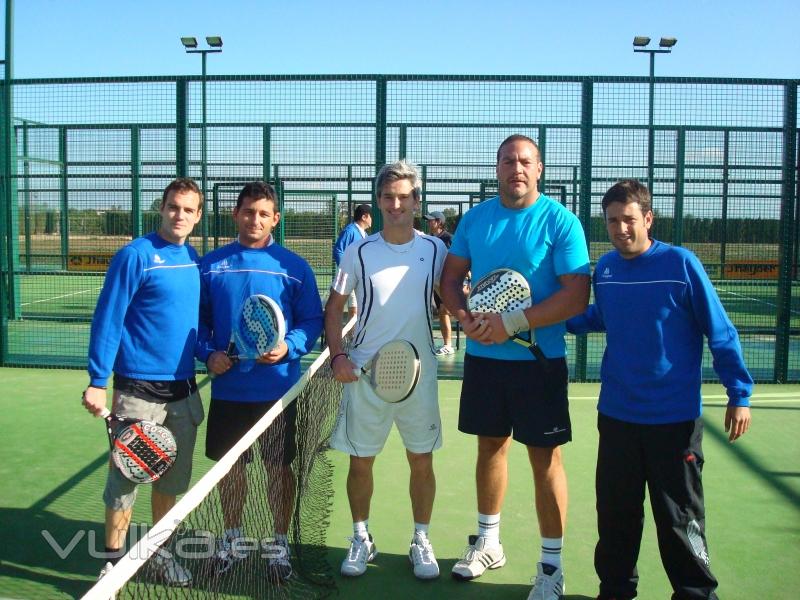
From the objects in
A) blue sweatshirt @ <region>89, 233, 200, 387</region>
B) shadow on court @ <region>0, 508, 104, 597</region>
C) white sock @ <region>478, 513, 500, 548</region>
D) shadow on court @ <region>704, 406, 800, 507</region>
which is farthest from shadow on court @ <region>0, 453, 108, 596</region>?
shadow on court @ <region>704, 406, 800, 507</region>

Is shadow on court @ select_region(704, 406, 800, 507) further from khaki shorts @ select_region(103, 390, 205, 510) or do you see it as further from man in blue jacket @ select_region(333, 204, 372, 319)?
man in blue jacket @ select_region(333, 204, 372, 319)

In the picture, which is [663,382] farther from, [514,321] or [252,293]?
[252,293]

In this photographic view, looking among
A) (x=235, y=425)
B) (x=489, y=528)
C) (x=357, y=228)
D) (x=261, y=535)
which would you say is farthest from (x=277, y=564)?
(x=357, y=228)

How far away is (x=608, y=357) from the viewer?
354 cm

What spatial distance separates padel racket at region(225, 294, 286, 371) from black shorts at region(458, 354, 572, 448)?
3.13 feet

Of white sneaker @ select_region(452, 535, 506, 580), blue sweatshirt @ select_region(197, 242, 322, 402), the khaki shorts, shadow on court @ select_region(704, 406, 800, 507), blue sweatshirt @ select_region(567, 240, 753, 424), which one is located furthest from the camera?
shadow on court @ select_region(704, 406, 800, 507)

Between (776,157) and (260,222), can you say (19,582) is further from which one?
(776,157)

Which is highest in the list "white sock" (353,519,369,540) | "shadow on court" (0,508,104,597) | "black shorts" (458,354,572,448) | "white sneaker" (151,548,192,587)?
"black shorts" (458,354,572,448)

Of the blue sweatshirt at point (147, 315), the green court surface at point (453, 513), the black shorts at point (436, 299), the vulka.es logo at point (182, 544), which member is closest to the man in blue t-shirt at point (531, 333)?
the green court surface at point (453, 513)

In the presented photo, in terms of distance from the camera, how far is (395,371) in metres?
3.69

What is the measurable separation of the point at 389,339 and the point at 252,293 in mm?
674

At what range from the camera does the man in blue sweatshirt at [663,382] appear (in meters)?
3.30

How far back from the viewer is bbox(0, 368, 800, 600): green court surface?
12.5 feet

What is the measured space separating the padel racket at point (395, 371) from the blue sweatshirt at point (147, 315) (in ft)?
2.85
